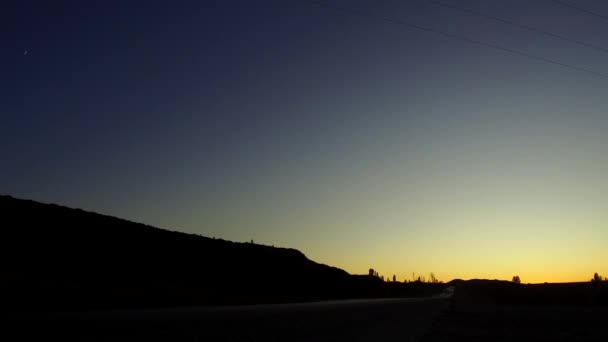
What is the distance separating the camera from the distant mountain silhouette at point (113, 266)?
3503 cm

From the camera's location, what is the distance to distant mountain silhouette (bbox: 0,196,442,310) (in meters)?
35.0

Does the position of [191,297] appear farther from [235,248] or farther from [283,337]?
[235,248]

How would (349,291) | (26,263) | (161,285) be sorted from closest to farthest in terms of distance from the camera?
(26,263)
(161,285)
(349,291)

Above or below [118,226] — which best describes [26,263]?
below

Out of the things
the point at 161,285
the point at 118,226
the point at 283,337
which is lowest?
the point at 283,337

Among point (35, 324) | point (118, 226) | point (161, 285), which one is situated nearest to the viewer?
point (35, 324)

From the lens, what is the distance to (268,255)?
98.1 meters

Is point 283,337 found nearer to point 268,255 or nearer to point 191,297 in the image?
point 191,297

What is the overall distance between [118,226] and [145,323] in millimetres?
47919

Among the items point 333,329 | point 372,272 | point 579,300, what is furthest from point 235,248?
point 372,272

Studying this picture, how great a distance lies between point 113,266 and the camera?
2029 inches

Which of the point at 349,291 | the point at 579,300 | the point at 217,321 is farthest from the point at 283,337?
the point at 349,291

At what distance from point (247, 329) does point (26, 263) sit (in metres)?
28.3

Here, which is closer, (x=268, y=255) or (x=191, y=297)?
(x=191, y=297)
